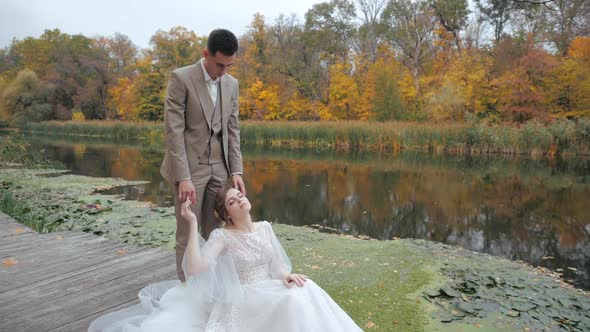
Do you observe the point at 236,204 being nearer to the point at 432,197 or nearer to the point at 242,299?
the point at 242,299

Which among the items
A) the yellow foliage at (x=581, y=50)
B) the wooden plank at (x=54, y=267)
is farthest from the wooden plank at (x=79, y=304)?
the yellow foliage at (x=581, y=50)

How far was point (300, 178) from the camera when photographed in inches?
472

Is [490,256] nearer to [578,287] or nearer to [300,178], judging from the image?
[578,287]

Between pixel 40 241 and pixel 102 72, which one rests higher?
pixel 102 72

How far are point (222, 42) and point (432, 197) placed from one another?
8.29 m

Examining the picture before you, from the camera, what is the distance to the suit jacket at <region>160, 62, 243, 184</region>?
232 centimetres

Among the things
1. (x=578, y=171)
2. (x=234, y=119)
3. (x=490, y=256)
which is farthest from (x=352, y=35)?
(x=234, y=119)

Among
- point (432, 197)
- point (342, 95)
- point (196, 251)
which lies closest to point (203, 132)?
point (196, 251)

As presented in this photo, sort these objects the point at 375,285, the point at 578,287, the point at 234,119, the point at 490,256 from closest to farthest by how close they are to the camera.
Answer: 1. the point at 234,119
2. the point at 375,285
3. the point at 578,287
4. the point at 490,256

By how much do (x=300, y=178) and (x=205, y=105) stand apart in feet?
31.7

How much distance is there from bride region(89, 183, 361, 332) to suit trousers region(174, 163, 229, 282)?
330mm

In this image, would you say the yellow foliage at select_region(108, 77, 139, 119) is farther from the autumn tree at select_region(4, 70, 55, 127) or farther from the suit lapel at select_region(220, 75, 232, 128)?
the suit lapel at select_region(220, 75, 232, 128)

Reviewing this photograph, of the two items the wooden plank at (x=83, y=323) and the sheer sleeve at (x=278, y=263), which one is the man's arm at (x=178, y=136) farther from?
the wooden plank at (x=83, y=323)

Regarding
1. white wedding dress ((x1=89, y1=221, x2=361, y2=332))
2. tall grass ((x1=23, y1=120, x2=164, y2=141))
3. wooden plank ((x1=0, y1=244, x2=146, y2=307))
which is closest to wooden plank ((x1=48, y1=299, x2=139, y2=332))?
white wedding dress ((x1=89, y1=221, x2=361, y2=332))
